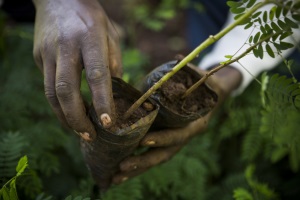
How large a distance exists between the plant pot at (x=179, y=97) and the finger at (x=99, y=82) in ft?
0.82

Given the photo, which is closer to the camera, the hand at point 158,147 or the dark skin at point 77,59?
the dark skin at point 77,59

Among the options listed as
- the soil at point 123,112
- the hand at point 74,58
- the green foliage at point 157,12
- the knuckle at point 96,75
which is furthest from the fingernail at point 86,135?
the green foliage at point 157,12

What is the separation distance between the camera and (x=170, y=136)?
153 centimetres

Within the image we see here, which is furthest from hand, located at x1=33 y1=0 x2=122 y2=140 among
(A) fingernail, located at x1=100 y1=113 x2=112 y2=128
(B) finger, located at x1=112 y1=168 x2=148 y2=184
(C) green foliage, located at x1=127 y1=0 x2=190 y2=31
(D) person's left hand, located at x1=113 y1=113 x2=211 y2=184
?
(C) green foliage, located at x1=127 y1=0 x2=190 y2=31

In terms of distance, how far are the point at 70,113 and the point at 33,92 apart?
1198mm

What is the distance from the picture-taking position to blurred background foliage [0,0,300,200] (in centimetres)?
182

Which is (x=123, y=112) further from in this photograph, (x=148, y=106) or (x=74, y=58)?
(x=74, y=58)

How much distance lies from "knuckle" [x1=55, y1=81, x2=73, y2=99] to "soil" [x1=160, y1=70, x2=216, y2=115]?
384 mm

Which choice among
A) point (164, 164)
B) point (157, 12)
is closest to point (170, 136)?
point (164, 164)

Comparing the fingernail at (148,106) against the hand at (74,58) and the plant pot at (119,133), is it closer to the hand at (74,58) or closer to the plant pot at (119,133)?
the plant pot at (119,133)

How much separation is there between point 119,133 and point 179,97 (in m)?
0.32

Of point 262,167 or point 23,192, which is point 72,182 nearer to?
point 23,192

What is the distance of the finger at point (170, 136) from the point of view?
1463mm

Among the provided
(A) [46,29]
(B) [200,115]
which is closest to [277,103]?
(B) [200,115]
